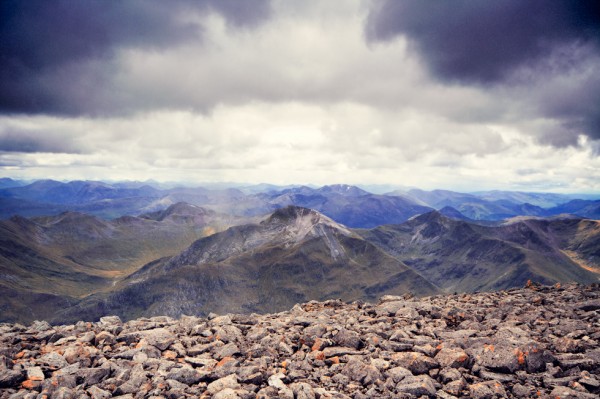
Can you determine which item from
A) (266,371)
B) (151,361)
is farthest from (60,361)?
(266,371)

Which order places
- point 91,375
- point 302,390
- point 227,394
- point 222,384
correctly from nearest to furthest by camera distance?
point 227,394 < point 302,390 < point 222,384 < point 91,375

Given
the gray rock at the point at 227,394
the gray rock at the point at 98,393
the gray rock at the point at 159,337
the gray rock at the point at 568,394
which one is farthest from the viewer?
the gray rock at the point at 159,337

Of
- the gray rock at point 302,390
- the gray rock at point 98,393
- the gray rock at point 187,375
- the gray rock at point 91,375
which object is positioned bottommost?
the gray rock at point 91,375

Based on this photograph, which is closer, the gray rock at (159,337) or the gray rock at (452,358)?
the gray rock at (452,358)

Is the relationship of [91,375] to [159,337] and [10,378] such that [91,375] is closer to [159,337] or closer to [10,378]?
[10,378]

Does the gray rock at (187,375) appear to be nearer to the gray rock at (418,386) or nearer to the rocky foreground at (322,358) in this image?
the rocky foreground at (322,358)

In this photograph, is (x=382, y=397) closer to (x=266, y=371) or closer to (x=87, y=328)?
(x=266, y=371)

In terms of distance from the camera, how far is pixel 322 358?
20484 millimetres

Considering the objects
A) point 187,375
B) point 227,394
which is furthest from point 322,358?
point 187,375

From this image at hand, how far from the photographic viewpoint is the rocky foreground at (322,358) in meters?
16.7

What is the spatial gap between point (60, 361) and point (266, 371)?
12.1 meters

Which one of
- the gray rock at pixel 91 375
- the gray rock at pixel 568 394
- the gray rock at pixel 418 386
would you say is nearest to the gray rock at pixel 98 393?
the gray rock at pixel 91 375

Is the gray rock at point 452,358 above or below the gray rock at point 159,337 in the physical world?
above

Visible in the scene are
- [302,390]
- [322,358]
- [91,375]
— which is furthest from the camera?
[322,358]
